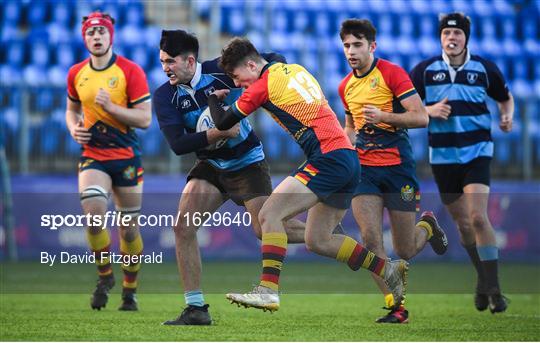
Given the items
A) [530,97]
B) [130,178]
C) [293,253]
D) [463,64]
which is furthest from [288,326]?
[530,97]

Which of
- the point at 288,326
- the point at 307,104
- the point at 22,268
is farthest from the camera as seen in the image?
the point at 22,268

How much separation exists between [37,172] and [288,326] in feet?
27.0

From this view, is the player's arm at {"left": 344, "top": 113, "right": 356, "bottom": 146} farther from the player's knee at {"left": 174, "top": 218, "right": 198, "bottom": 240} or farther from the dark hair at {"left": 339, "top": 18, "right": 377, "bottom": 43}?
the player's knee at {"left": 174, "top": 218, "right": 198, "bottom": 240}

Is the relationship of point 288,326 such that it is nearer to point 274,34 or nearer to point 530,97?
point 530,97

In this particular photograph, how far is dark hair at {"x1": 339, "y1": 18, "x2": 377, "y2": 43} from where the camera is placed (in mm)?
7797

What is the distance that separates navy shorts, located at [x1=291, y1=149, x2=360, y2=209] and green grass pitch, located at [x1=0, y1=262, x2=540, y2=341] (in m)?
0.95

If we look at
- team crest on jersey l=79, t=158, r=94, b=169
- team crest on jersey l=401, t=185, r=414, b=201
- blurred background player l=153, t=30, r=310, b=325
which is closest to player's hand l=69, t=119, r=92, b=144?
team crest on jersey l=79, t=158, r=94, b=169

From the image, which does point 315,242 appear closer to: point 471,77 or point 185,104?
point 185,104

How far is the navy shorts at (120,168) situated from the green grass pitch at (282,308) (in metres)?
1.10

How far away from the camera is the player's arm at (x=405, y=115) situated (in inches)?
301

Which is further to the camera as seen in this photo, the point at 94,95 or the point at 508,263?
the point at 508,263

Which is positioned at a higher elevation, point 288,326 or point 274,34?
point 274,34

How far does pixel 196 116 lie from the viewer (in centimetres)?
757

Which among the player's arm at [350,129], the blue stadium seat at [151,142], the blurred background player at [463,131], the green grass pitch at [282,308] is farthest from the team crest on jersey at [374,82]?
the blue stadium seat at [151,142]
